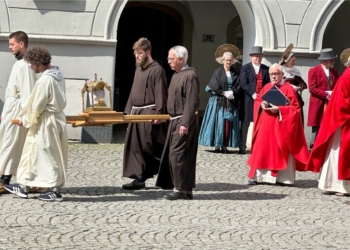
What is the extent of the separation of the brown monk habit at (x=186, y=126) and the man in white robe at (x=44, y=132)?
121 centimetres

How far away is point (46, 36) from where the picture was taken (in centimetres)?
1505

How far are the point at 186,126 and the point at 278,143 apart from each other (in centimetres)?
193

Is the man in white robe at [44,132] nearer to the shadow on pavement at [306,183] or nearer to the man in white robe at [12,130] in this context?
the man in white robe at [12,130]

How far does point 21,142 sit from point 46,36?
17.7 ft

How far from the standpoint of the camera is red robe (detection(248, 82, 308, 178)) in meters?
11.3

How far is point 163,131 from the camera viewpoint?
10.6m

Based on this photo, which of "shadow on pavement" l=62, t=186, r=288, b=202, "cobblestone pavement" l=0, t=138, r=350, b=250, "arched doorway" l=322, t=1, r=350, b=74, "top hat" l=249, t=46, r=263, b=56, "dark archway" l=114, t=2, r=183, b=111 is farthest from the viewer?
"dark archway" l=114, t=2, r=183, b=111

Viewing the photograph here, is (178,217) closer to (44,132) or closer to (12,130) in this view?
(44,132)

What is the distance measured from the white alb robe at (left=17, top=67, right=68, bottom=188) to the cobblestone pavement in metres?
0.27

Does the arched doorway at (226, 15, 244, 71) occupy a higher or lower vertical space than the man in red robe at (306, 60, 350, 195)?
higher

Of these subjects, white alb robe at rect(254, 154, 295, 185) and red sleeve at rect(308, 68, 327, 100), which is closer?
white alb robe at rect(254, 154, 295, 185)

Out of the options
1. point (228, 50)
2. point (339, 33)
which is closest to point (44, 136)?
point (228, 50)

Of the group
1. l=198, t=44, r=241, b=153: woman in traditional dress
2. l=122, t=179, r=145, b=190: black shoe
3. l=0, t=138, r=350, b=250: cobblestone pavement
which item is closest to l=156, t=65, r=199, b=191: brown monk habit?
l=0, t=138, r=350, b=250: cobblestone pavement

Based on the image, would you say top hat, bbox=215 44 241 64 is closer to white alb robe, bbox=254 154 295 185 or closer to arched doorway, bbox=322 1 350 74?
white alb robe, bbox=254 154 295 185
